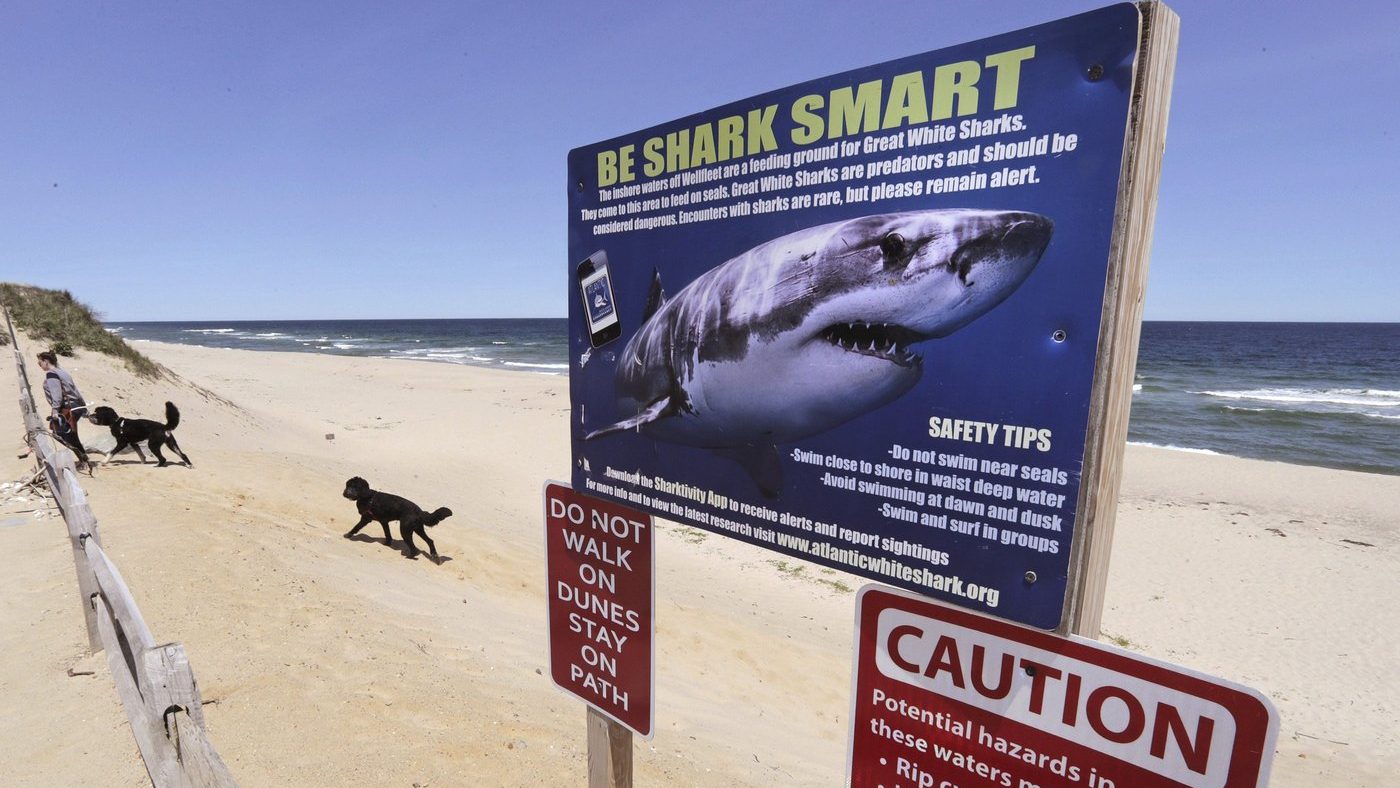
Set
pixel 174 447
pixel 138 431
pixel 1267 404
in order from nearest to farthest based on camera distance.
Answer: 1. pixel 138 431
2. pixel 174 447
3. pixel 1267 404

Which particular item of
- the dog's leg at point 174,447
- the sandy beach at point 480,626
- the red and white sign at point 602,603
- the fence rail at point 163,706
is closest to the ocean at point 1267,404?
the sandy beach at point 480,626

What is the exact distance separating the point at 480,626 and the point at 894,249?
18.3ft

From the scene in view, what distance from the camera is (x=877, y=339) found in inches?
61.0

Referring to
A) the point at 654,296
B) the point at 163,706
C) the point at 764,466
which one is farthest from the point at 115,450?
the point at 764,466

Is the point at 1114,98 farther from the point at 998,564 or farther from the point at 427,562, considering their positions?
the point at 427,562

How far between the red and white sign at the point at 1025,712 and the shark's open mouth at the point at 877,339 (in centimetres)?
56

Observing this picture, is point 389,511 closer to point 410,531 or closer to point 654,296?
point 410,531

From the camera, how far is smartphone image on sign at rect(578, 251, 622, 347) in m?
2.26

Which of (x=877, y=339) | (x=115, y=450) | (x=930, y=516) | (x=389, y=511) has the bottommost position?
(x=389, y=511)

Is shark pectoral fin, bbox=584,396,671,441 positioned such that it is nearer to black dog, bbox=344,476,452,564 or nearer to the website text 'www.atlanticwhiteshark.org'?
the website text 'www.atlanticwhiteshark.org'

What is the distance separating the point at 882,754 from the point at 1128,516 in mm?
13760

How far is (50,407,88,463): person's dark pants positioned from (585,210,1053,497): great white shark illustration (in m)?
10.3

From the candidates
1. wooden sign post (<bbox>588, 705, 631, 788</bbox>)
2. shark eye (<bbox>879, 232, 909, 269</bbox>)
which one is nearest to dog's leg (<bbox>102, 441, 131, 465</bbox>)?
wooden sign post (<bbox>588, 705, 631, 788</bbox>)

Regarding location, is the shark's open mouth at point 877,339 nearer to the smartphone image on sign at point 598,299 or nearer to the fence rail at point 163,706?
the smartphone image on sign at point 598,299
